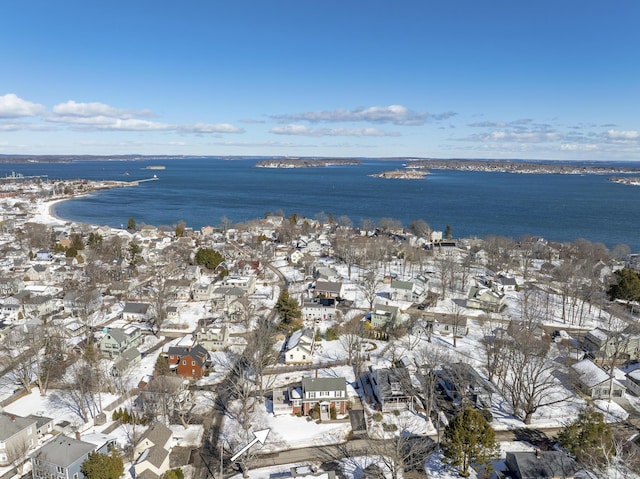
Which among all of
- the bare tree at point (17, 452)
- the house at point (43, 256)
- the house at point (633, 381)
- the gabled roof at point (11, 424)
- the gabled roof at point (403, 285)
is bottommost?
the bare tree at point (17, 452)

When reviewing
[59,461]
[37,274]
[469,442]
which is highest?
[469,442]

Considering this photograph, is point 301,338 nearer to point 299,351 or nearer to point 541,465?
point 299,351

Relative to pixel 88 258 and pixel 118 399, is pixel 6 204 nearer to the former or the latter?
pixel 88 258

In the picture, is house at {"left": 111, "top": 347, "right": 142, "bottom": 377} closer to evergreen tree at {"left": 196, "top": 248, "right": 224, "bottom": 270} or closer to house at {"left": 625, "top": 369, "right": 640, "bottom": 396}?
evergreen tree at {"left": 196, "top": 248, "right": 224, "bottom": 270}

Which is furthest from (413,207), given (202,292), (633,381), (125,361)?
(125,361)

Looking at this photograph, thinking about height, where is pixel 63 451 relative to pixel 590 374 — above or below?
below

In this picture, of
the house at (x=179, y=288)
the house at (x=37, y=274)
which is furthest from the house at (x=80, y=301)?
the house at (x=37, y=274)

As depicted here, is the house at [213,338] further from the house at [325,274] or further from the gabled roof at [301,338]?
the house at [325,274]
